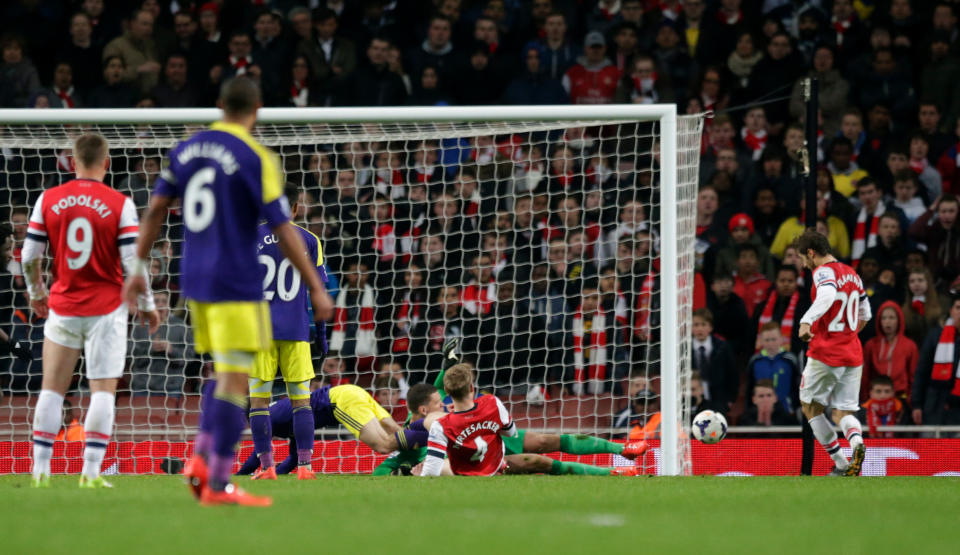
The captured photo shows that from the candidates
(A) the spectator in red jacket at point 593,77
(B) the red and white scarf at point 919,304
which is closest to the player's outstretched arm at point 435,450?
(B) the red and white scarf at point 919,304

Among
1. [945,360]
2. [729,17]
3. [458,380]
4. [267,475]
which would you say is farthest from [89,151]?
[729,17]

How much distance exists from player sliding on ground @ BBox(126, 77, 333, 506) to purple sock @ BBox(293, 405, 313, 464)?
2834mm

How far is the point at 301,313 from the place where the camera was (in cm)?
803

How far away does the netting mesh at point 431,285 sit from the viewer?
1117cm

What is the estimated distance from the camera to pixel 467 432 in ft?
29.0

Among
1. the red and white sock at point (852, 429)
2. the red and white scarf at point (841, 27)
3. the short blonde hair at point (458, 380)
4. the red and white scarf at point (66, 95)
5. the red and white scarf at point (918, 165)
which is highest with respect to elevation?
the red and white scarf at point (841, 27)

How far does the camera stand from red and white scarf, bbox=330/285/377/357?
448 inches

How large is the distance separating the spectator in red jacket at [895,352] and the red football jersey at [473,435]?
4374 mm

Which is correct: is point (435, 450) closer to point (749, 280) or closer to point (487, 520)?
point (487, 520)

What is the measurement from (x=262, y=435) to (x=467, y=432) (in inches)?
58.5

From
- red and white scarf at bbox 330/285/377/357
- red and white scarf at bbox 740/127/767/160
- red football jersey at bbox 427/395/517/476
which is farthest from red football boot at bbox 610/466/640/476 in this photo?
red and white scarf at bbox 740/127/767/160

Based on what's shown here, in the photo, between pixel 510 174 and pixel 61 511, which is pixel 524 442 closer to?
pixel 510 174

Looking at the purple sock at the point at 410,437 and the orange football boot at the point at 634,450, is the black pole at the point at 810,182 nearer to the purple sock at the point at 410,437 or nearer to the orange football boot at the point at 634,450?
the orange football boot at the point at 634,450

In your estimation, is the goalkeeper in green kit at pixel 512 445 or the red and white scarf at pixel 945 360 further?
the red and white scarf at pixel 945 360
